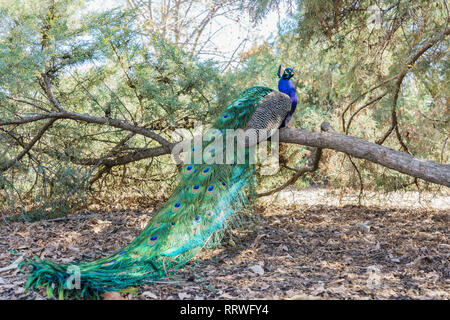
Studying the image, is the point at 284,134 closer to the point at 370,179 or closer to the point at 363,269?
the point at 363,269

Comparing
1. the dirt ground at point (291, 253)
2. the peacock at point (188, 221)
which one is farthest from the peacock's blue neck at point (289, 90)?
the dirt ground at point (291, 253)

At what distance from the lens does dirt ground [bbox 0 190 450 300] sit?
2826mm

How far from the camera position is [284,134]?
14.9ft

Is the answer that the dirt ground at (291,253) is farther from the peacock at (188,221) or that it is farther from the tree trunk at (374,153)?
the tree trunk at (374,153)

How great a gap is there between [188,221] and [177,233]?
0.56 ft

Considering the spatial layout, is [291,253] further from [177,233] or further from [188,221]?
[177,233]

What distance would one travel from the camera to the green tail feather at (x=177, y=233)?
2439 mm

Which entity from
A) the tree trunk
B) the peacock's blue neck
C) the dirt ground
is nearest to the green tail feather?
the dirt ground

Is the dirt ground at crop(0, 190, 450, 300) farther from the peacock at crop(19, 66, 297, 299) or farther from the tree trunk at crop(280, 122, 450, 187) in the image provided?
the tree trunk at crop(280, 122, 450, 187)

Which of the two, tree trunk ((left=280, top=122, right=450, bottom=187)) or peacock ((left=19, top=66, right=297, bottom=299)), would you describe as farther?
tree trunk ((left=280, top=122, right=450, bottom=187))

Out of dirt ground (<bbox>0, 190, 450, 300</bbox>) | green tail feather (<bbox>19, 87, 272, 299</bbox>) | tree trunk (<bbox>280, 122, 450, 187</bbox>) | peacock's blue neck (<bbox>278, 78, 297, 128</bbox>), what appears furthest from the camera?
peacock's blue neck (<bbox>278, 78, 297, 128</bbox>)

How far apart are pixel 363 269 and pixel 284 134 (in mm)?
1776

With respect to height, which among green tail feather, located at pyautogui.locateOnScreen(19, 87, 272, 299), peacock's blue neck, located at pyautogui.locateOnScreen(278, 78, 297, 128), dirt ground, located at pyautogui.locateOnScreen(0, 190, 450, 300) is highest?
peacock's blue neck, located at pyautogui.locateOnScreen(278, 78, 297, 128)

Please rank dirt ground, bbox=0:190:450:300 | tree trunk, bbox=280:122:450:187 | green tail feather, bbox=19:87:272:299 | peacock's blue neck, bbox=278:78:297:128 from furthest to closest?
peacock's blue neck, bbox=278:78:297:128 < tree trunk, bbox=280:122:450:187 < dirt ground, bbox=0:190:450:300 < green tail feather, bbox=19:87:272:299
